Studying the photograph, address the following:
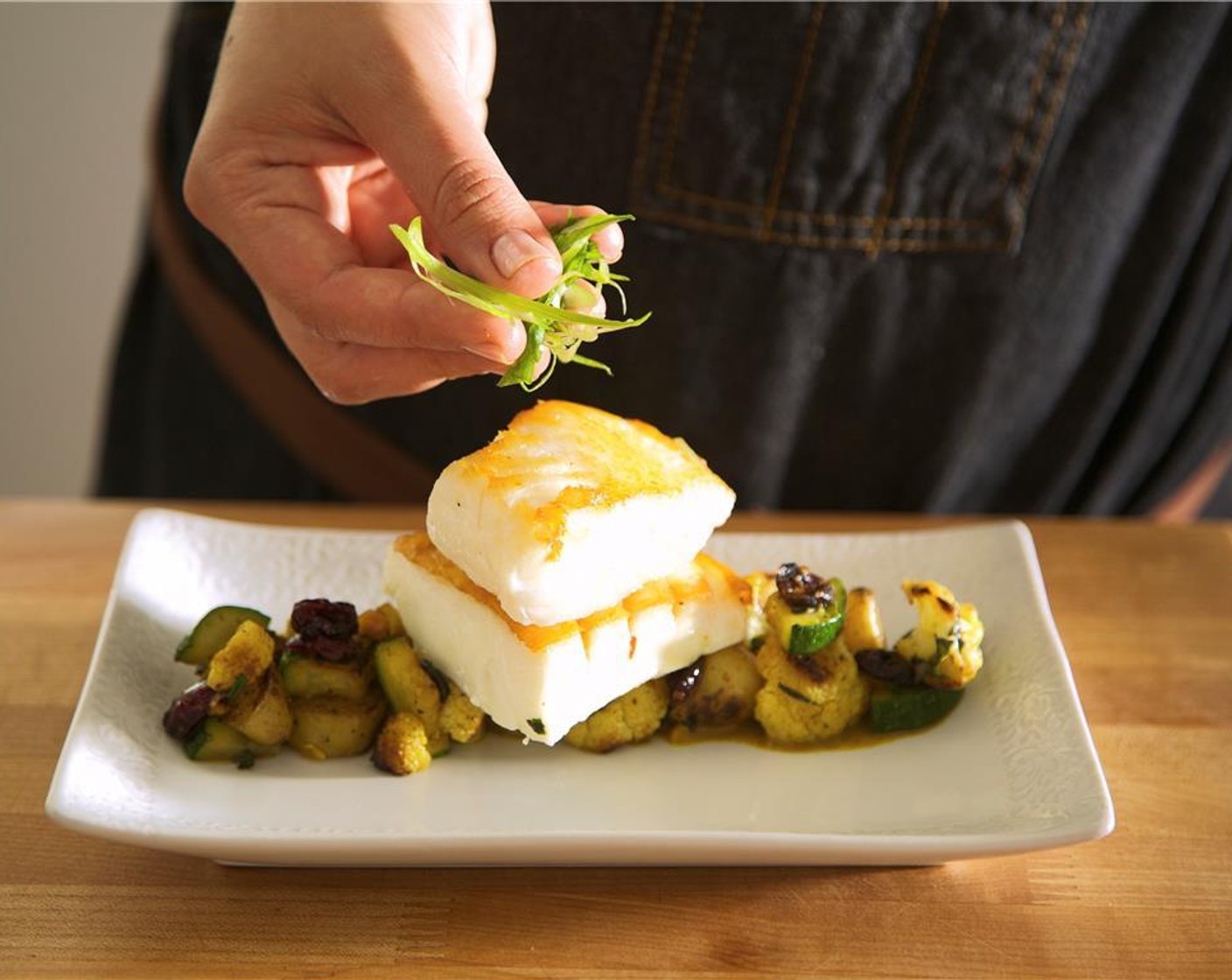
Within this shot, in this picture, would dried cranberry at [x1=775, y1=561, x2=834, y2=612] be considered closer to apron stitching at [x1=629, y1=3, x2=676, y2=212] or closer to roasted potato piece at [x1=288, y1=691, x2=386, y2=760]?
roasted potato piece at [x1=288, y1=691, x2=386, y2=760]

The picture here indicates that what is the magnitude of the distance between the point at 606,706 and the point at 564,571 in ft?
0.61

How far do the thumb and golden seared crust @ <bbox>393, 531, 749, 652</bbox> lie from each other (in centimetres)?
33

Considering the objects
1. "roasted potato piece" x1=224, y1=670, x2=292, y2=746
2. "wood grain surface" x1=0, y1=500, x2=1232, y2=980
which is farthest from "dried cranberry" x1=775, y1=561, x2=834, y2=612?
"roasted potato piece" x1=224, y1=670, x2=292, y2=746

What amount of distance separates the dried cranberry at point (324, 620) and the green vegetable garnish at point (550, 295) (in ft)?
1.07

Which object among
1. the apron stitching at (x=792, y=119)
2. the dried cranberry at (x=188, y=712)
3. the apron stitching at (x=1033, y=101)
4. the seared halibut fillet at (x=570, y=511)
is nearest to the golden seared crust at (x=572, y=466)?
the seared halibut fillet at (x=570, y=511)

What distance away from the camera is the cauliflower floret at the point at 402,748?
1478mm

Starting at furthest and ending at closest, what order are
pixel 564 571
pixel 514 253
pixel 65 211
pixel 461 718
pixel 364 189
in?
pixel 65 211, pixel 364 189, pixel 461 718, pixel 564 571, pixel 514 253

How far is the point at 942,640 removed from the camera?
5.13 feet

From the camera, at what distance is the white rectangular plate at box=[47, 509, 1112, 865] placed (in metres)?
1.30

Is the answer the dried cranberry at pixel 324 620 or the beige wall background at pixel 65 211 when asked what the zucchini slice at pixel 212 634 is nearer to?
the dried cranberry at pixel 324 620

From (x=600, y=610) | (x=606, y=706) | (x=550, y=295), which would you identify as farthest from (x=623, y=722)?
(x=550, y=295)

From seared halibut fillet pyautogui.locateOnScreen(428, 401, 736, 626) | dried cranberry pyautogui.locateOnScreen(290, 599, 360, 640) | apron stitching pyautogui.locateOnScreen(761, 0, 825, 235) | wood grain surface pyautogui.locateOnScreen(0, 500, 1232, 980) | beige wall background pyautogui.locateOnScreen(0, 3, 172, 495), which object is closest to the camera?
wood grain surface pyautogui.locateOnScreen(0, 500, 1232, 980)

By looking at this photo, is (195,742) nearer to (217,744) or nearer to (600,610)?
(217,744)

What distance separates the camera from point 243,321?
7.09 ft
